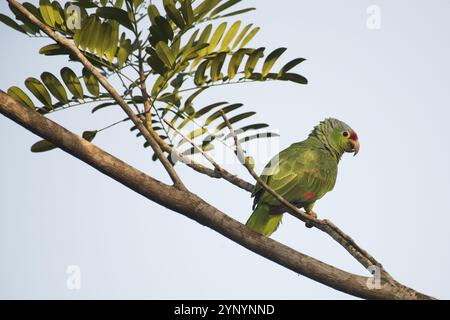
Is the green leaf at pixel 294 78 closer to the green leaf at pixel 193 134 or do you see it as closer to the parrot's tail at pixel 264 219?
the green leaf at pixel 193 134

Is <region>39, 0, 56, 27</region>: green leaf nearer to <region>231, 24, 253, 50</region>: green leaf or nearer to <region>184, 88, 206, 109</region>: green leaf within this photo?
<region>184, 88, 206, 109</region>: green leaf

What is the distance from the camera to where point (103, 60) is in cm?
388

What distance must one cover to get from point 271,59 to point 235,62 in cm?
27

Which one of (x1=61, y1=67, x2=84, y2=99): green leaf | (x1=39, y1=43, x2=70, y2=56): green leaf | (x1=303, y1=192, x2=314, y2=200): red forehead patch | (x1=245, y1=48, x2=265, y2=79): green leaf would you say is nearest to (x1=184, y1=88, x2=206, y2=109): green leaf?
(x1=245, y1=48, x2=265, y2=79): green leaf

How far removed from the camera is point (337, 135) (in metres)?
6.39

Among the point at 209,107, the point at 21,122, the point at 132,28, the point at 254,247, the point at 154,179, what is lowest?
the point at 254,247

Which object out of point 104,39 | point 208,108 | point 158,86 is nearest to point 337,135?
point 208,108

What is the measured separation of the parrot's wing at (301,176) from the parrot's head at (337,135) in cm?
61

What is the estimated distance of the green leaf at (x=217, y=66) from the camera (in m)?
3.86

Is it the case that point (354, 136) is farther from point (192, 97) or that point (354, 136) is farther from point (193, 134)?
point (192, 97)

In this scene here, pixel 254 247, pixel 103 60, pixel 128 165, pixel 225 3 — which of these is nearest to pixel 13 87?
pixel 103 60
